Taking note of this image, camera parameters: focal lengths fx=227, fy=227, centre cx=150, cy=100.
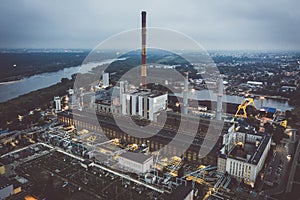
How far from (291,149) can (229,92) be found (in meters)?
7.12

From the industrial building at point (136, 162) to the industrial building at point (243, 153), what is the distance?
1425 mm

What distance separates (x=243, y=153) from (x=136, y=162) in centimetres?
258

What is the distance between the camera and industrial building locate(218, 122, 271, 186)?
13.8 feet

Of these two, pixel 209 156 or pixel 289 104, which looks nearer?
pixel 209 156

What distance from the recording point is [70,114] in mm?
6984

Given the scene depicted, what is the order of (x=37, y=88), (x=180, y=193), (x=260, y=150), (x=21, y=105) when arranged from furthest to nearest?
(x=37, y=88)
(x=21, y=105)
(x=260, y=150)
(x=180, y=193)


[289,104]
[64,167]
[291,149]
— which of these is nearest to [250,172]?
[291,149]

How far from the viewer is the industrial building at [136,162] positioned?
441 centimetres

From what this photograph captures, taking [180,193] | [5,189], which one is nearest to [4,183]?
[5,189]

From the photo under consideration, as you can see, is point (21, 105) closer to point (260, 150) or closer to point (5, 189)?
point (5, 189)

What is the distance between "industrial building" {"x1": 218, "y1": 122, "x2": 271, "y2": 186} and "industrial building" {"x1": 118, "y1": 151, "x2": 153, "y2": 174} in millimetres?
1425

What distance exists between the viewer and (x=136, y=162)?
4.43 m

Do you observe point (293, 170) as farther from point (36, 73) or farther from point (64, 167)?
point (36, 73)

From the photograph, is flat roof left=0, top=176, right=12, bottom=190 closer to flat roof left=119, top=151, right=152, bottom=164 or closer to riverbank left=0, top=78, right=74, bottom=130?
flat roof left=119, top=151, right=152, bottom=164
